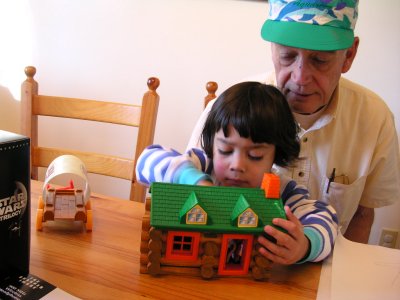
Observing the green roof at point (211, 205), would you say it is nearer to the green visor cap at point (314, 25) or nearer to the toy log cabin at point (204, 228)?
the toy log cabin at point (204, 228)

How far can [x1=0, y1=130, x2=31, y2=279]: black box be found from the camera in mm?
556

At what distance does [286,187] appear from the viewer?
2.90 feet

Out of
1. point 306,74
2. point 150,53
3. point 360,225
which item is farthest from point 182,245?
point 150,53

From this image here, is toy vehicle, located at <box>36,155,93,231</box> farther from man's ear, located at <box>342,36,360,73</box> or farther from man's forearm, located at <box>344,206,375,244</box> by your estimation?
man's forearm, located at <box>344,206,375,244</box>

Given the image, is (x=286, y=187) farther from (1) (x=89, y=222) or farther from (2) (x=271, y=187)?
(1) (x=89, y=222)

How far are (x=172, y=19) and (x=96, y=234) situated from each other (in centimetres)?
116

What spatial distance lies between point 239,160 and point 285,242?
0.71ft

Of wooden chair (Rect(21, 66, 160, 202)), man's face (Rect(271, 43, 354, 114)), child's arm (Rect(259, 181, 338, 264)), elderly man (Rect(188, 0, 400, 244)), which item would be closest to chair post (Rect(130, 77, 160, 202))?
wooden chair (Rect(21, 66, 160, 202))

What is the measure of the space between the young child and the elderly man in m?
0.11

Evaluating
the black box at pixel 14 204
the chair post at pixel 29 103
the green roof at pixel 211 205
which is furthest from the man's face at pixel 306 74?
the chair post at pixel 29 103

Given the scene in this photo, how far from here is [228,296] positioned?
616 millimetres

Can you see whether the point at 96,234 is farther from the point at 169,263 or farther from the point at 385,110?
the point at 385,110

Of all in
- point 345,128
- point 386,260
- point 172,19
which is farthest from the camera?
point 172,19

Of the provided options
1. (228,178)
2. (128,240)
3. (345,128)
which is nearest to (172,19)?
(345,128)
